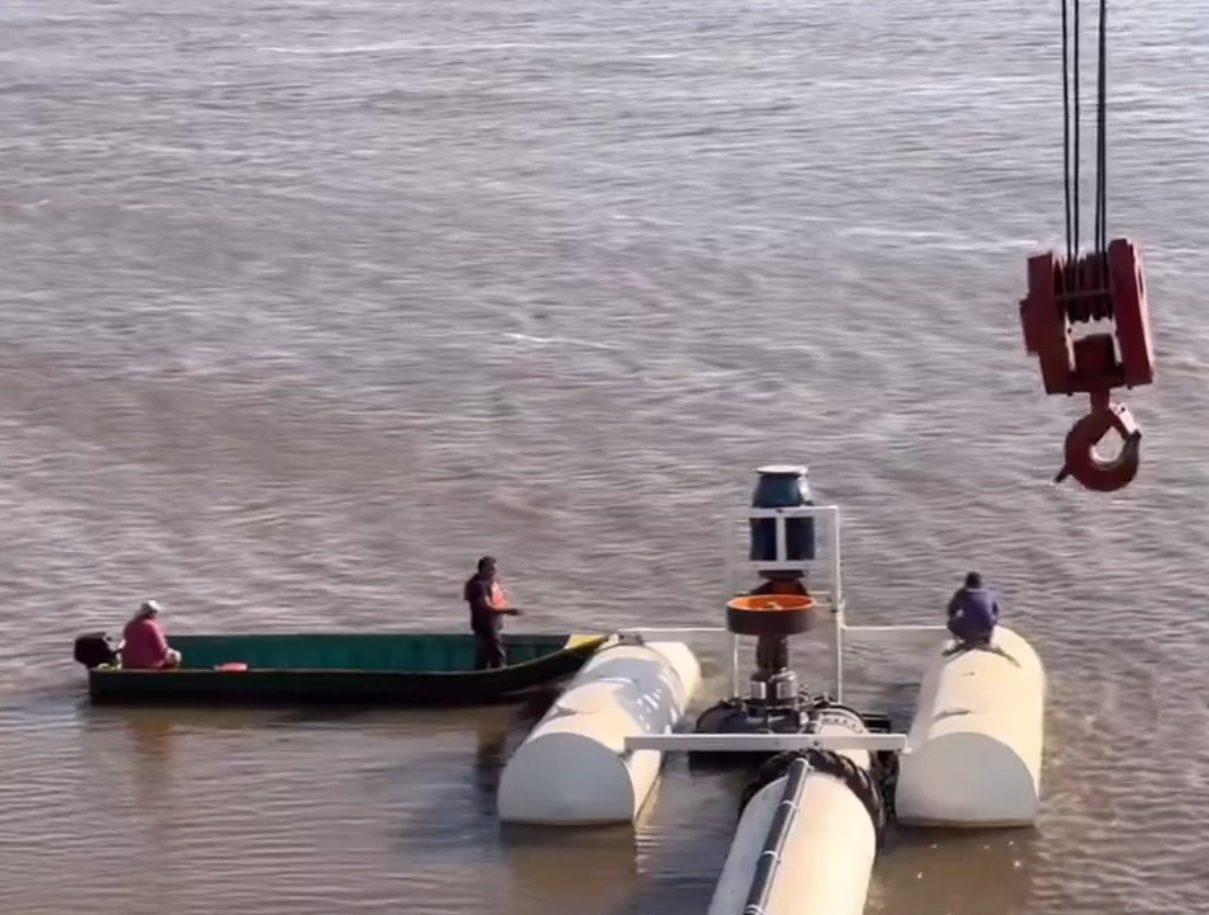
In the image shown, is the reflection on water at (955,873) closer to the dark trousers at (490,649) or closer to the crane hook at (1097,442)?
the dark trousers at (490,649)

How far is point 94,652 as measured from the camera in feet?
59.9

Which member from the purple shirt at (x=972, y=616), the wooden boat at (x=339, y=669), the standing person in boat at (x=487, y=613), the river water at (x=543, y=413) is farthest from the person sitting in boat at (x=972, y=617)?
the standing person in boat at (x=487, y=613)

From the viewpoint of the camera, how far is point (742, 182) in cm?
3791

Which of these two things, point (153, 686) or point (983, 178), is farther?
point (983, 178)

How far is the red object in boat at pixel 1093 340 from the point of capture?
9.80 metres

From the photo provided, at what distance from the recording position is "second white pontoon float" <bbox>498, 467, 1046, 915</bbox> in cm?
1399

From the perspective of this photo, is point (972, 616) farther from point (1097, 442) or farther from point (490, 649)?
point (1097, 442)

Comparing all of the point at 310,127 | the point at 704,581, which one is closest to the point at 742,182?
the point at 310,127

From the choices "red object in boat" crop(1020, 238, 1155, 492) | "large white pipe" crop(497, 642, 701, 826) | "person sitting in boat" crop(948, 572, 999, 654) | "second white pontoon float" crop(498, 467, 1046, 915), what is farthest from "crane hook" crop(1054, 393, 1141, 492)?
"person sitting in boat" crop(948, 572, 999, 654)

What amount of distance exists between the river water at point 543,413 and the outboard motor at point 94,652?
43cm

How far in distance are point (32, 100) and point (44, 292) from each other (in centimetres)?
1536

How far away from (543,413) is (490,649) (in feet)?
28.9

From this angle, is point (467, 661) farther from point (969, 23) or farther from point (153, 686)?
point (969, 23)

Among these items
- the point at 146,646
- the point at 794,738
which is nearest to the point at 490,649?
the point at 146,646
